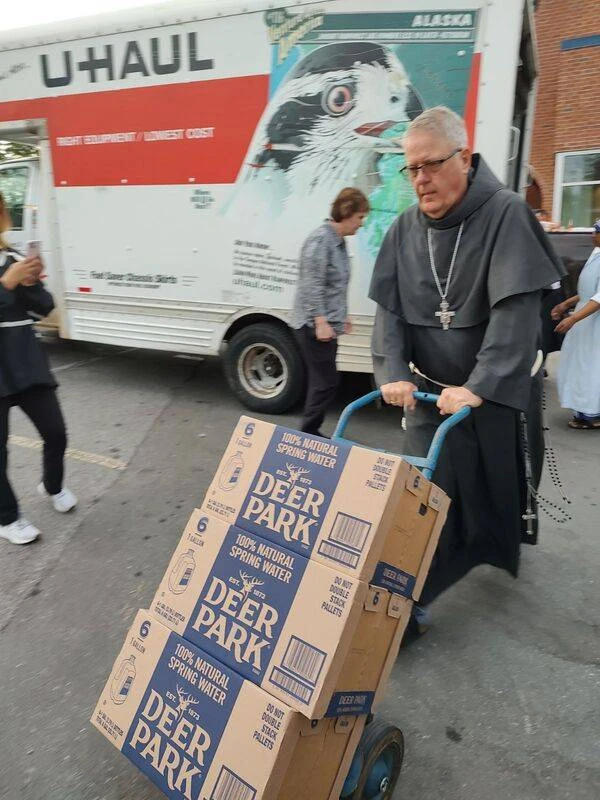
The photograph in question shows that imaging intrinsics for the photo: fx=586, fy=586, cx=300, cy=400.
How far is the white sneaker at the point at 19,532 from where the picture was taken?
3234mm

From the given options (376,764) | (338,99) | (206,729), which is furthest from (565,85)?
(206,729)

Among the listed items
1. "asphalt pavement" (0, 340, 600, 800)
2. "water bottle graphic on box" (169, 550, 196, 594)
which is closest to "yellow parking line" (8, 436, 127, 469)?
"asphalt pavement" (0, 340, 600, 800)

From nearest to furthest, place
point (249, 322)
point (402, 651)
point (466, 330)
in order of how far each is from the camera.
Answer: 1. point (466, 330)
2. point (402, 651)
3. point (249, 322)

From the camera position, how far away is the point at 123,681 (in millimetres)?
1655

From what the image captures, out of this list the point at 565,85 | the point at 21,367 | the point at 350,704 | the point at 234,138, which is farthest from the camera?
the point at 565,85

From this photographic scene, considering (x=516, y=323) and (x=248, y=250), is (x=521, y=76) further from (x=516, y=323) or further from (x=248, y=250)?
(x=516, y=323)

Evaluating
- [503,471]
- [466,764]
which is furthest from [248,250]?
[466,764]

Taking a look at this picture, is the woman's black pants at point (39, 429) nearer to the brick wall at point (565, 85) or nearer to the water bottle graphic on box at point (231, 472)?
the water bottle graphic on box at point (231, 472)

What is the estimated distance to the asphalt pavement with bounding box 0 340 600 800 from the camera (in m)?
1.92

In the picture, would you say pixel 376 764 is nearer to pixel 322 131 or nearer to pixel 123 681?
pixel 123 681

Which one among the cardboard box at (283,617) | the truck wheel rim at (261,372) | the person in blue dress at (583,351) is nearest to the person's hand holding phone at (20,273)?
the cardboard box at (283,617)

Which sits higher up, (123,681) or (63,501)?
(123,681)

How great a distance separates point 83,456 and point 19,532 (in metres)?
1.22

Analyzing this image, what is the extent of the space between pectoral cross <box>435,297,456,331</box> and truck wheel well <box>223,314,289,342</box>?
2871 mm
